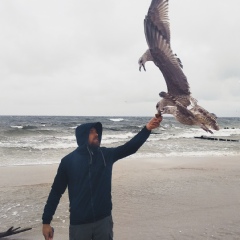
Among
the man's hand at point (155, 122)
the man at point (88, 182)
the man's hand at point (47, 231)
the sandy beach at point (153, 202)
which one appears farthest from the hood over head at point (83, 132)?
the sandy beach at point (153, 202)

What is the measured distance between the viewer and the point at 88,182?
3.16 m

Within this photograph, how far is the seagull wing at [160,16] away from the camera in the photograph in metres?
2.87

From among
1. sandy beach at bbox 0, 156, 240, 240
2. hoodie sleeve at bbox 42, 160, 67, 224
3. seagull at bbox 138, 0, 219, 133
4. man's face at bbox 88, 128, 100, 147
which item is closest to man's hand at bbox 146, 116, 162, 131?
seagull at bbox 138, 0, 219, 133

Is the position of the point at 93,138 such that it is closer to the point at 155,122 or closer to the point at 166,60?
the point at 155,122

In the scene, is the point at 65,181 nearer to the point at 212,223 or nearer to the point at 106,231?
the point at 106,231

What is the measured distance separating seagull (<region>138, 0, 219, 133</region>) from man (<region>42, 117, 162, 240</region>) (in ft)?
1.97

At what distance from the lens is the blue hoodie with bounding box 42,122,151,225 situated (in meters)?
3.16

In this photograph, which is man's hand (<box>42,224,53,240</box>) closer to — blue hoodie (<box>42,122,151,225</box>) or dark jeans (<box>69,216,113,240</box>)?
blue hoodie (<box>42,122,151,225</box>)

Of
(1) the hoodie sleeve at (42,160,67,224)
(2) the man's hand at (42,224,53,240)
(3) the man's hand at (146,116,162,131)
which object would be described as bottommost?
(2) the man's hand at (42,224,53,240)

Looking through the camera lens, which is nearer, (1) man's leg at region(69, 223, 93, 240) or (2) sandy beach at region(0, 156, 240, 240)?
(1) man's leg at region(69, 223, 93, 240)

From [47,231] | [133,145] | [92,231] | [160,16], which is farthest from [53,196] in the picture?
[160,16]

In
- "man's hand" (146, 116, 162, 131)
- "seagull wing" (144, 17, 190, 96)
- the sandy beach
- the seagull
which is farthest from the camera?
the sandy beach

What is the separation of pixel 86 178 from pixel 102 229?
47 centimetres

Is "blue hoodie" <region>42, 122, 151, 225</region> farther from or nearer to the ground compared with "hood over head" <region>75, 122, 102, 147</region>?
nearer to the ground
